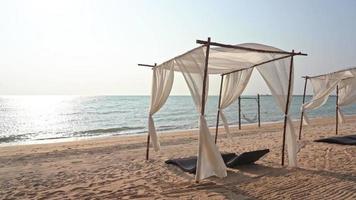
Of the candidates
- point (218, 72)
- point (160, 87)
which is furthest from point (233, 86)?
point (160, 87)

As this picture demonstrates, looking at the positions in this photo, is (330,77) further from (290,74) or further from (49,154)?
(49,154)

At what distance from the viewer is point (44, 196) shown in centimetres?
413

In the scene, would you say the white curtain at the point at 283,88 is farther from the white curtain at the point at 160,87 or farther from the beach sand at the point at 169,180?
the white curtain at the point at 160,87

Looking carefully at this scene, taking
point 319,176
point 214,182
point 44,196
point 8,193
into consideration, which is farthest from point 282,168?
point 8,193

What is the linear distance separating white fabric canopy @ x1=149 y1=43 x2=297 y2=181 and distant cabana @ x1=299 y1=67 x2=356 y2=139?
10.1 ft

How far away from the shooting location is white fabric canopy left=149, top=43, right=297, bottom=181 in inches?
175

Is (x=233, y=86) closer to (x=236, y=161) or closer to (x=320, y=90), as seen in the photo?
(x=236, y=161)

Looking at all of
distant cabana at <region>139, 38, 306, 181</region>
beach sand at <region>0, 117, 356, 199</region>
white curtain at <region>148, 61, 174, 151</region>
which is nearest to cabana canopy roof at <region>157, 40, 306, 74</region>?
distant cabana at <region>139, 38, 306, 181</region>

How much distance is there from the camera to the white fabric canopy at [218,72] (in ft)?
14.5

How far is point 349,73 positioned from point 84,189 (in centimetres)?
775

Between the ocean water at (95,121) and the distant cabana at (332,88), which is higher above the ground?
the distant cabana at (332,88)

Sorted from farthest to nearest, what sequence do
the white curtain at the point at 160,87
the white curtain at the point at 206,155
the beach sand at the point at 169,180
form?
the white curtain at the point at 160,87 < the white curtain at the point at 206,155 < the beach sand at the point at 169,180

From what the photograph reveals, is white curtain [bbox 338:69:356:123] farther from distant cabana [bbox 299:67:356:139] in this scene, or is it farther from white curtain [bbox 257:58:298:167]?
white curtain [bbox 257:58:298:167]

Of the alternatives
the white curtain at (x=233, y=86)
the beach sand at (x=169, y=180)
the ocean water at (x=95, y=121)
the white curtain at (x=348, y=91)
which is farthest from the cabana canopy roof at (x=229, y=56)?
the ocean water at (x=95, y=121)
